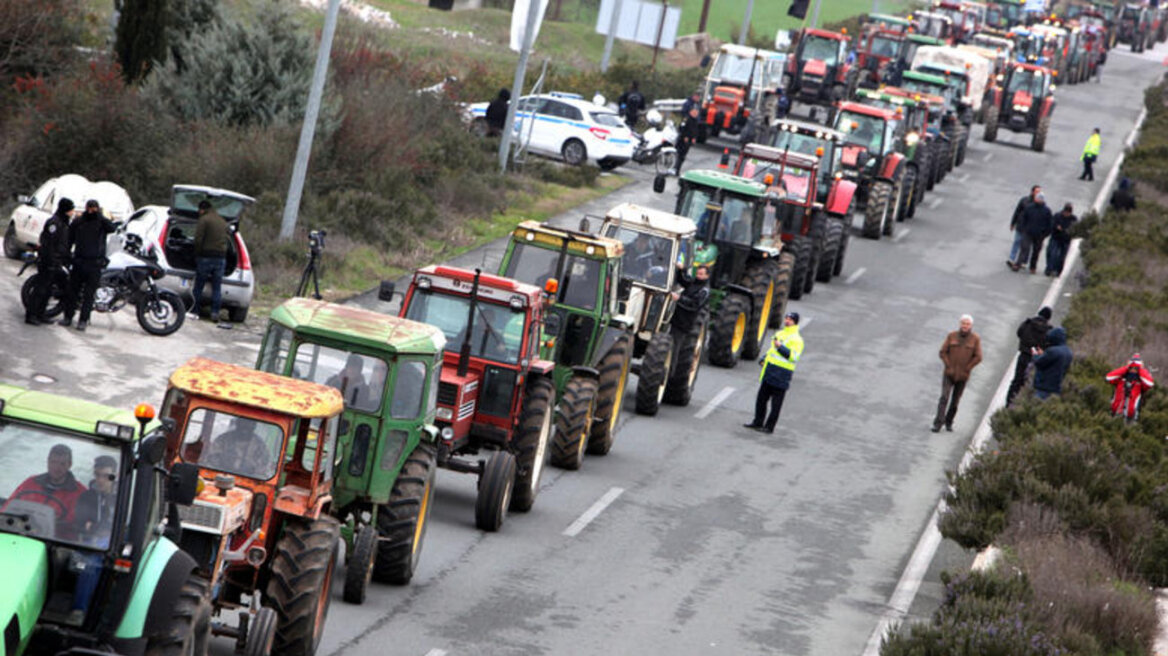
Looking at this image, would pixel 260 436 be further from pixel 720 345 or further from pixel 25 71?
pixel 25 71

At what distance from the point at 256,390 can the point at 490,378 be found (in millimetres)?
5216

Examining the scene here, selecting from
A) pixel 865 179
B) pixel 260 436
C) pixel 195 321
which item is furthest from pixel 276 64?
pixel 260 436

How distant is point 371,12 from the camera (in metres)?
66.1

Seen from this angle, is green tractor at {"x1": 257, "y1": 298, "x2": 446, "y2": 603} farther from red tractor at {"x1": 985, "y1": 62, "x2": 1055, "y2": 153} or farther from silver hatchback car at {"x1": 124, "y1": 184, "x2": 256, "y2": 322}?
red tractor at {"x1": 985, "y1": 62, "x2": 1055, "y2": 153}

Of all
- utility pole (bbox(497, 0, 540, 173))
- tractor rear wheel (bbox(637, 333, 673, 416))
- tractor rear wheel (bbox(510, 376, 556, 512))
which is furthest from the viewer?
utility pole (bbox(497, 0, 540, 173))

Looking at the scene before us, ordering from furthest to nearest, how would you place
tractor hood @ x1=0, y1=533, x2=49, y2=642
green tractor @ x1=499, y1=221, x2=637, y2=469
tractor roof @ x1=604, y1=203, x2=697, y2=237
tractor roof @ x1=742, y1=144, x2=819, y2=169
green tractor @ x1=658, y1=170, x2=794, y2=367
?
tractor roof @ x1=742, y1=144, x2=819, y2=169 → green tractor @ x1=658, y1=170, x2=794, y2=367 → tractor roof @ x1=604, y1=203, x2=697, y2=237 → green tractor @ x1=499, y1=221, x2=637, y2=469 → tractor hood @ x1=0, y1=533, x2=49, y2=642

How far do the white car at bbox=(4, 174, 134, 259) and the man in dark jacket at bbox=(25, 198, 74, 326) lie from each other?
8.78 ft

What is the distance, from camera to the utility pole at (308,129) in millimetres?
26391

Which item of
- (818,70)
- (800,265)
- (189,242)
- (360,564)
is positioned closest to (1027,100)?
(818,70)

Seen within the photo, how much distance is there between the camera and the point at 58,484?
30.5 ft

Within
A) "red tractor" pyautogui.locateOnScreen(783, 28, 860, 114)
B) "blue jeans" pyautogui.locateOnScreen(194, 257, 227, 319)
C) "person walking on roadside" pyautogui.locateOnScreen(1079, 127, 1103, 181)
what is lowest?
"blue jeans" pyautogui.locateOnScreen(194, 257, 227, 319)

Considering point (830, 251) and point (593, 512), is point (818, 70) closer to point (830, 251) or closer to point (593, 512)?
point (830, 251)

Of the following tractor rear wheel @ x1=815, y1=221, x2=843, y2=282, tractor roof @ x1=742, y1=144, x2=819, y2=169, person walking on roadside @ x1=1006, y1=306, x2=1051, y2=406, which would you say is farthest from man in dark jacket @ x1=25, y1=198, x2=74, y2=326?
tractor rear wheel @ x1=815, y1=221, x2=843, y2=282

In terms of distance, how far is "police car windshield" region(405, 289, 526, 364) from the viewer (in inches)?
658
